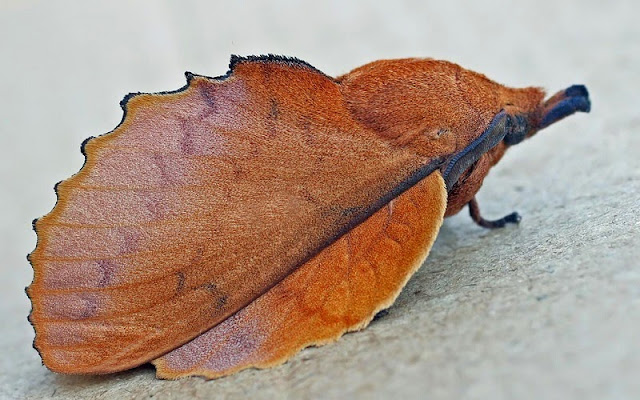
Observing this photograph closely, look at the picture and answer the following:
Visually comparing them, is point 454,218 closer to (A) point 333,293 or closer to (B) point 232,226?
(A) point 333,293

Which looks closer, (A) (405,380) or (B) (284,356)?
(A) (405,380)

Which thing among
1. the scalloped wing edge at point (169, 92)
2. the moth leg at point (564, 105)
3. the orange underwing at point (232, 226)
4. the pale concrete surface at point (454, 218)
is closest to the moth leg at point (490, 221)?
the pale concrete surface at point (454, 218)

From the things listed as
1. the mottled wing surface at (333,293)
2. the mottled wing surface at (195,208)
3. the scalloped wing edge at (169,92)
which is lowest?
the mottled wing surface at (333,293)

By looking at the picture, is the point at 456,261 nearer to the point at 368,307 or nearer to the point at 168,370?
the point at 368,307

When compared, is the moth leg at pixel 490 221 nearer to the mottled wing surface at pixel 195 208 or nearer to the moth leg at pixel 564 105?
the moth leg at pixel 564 105

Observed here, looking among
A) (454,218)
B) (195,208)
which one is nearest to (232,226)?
(195,208)

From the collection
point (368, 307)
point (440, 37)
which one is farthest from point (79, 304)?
point (440, 37)

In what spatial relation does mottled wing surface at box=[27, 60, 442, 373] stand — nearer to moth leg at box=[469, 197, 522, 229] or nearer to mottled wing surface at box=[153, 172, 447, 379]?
mottled wing surface at box=[153, 172, 447, 379]
